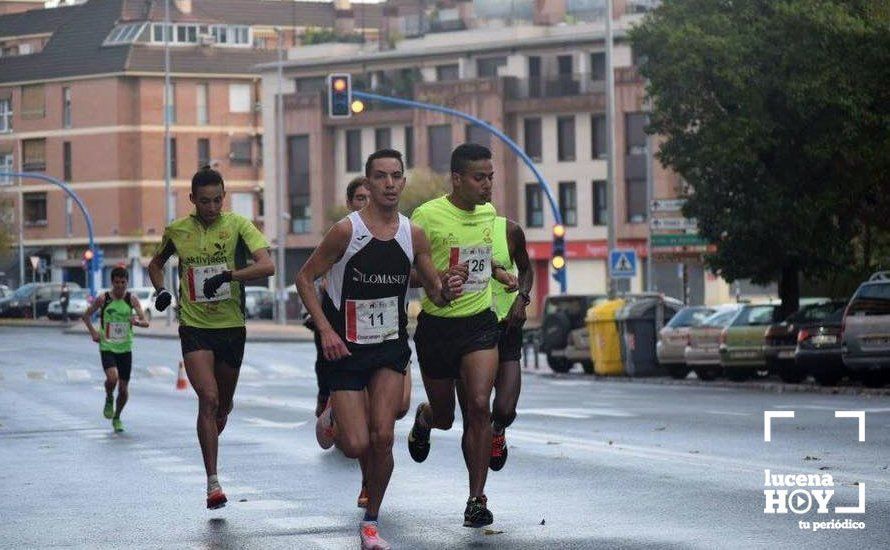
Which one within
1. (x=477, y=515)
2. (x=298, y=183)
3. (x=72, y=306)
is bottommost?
(x=72, y=306)

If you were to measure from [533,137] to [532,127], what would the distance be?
0.41 m

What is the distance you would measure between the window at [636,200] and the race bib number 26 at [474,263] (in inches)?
3050

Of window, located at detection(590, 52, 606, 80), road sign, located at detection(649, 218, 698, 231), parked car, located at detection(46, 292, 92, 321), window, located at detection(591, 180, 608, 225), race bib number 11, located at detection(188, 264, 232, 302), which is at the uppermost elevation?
window, located at detection(590, 52, 606, 80)

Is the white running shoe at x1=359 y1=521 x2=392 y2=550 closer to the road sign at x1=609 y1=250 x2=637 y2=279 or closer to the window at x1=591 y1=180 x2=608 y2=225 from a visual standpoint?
the road sign at x1=609 y1=250 x2=637 y2=279

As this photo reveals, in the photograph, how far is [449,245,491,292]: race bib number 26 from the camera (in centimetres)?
1258

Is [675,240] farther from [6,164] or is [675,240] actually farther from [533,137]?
[6,164]

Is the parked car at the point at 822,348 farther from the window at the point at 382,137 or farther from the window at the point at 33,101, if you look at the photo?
the window at the point at 33,101

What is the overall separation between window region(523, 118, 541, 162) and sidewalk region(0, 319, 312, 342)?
12602 mm

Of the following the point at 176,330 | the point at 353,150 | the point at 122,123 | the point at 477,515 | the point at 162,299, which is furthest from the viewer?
the point at 122,123

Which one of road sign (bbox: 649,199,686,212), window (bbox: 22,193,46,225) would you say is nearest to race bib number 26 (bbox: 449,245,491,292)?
road sign (bbox: 649,199,686,212)

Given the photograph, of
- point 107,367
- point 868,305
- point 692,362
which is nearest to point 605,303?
point 692,362

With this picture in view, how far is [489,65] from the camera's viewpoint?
9625 cm

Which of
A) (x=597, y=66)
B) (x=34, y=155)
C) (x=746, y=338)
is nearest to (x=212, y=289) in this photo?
(x=746, y=338)

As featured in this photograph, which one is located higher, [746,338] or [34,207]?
[34,207]
